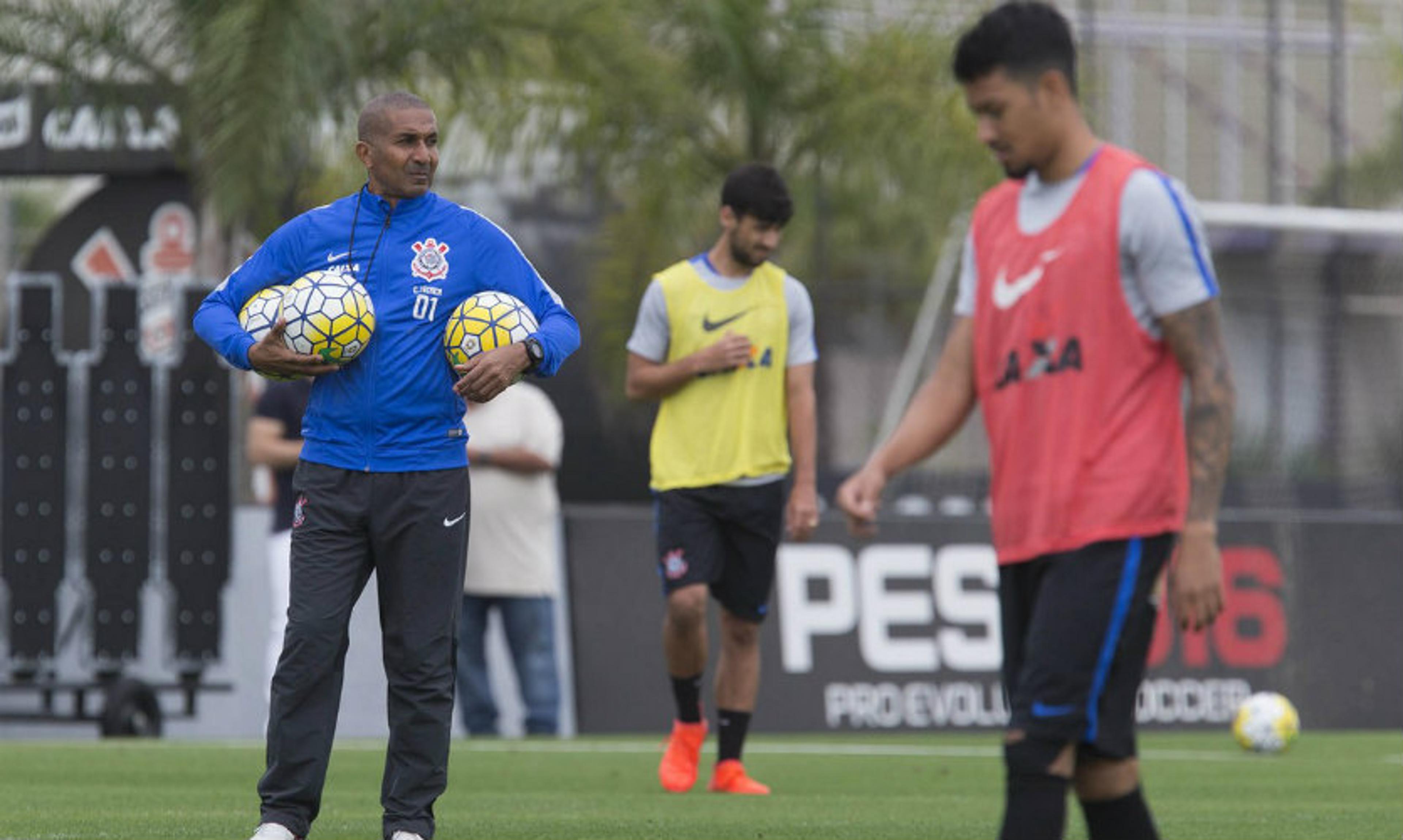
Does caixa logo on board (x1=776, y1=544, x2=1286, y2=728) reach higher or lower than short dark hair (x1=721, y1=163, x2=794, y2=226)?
lower

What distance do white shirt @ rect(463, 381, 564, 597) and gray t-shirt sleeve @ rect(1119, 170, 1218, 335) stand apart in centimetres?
948

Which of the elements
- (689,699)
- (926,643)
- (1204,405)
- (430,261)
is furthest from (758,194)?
(926,643)

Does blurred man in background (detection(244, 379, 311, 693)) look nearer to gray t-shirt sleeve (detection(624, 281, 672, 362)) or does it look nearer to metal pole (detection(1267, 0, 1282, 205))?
gray t-shirt sleeve (detection(624, 281, 672, 362))

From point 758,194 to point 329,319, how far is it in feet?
11.4

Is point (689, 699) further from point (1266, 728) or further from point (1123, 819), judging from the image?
point (1123, 819)

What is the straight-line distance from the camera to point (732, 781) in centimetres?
1009

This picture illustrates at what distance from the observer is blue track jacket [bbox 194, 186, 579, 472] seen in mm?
6855

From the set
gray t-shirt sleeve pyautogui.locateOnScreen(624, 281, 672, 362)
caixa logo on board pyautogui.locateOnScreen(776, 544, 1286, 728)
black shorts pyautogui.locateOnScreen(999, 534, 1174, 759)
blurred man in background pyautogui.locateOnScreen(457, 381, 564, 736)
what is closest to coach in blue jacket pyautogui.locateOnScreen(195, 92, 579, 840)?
black shorts pyautogui.locateOnScreen(999, 534, 1174, 759)

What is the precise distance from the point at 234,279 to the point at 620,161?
43.2 ft

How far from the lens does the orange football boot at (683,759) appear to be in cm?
1015

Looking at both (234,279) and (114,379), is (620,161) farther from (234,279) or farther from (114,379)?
(234,279)

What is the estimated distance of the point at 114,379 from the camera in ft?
52.4

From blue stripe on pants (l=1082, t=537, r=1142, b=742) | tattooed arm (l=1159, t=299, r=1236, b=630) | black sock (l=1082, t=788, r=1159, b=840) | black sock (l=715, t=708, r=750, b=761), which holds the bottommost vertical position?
black sock (l=715, t=708, r=750, b=761)

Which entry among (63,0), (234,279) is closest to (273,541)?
(63,0)
